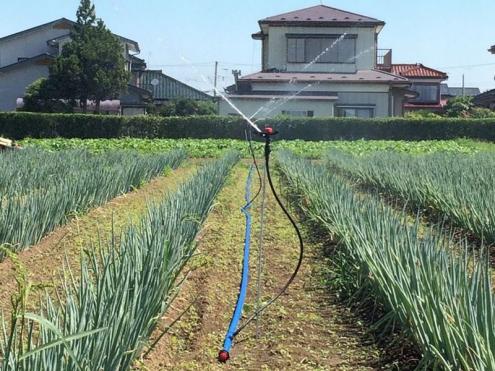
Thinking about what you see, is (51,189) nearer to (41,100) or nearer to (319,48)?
(319,48)

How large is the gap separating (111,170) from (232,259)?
3189mm

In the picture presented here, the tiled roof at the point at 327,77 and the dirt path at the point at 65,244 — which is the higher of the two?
the tiled roof at the point at 327,77

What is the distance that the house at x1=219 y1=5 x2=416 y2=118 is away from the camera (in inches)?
1107

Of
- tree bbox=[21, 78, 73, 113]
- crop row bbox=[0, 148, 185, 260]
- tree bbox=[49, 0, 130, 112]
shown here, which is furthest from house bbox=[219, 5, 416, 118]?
crop row bbox=[0, 148, 185, 260]

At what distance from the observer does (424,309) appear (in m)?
2.96

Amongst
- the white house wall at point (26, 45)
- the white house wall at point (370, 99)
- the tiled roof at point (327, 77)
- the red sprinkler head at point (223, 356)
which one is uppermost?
the white house wall at point (26, 45)

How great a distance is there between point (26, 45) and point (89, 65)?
1085cm

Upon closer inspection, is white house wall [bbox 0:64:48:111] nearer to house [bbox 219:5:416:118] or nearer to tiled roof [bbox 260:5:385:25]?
house [bbox 219:5:416:118]

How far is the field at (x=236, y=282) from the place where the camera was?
2492 millimetres

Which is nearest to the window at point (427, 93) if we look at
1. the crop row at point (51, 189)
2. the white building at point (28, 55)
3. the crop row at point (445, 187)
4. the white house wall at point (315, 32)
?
the white house wall at point (315, 32)

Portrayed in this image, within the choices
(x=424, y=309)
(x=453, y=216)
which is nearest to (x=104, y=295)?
(x=424, y=309)

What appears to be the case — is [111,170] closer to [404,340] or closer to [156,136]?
[404,340]

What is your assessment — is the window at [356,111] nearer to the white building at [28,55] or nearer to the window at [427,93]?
the white building at [28,55]

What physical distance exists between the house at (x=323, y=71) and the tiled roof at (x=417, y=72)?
12.9 metres
